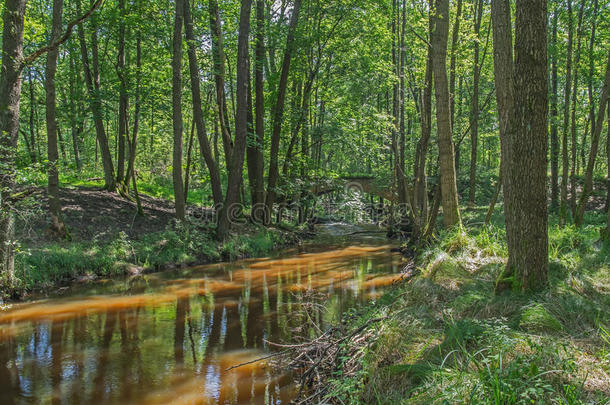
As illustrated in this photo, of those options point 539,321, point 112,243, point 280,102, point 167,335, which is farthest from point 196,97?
point 539,321

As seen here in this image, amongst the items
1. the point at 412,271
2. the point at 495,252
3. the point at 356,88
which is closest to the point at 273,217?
the point at 356,88

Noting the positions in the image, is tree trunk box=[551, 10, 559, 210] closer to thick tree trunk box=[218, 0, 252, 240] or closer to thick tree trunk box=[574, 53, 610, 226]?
thick tree trunk box=[574, 53, 610, 226]

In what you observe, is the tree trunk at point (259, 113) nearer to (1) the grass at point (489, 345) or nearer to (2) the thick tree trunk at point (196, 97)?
(2) the thick tree trunk at point (196, 97)

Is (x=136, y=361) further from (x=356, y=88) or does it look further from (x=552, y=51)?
(x=552, y=51)

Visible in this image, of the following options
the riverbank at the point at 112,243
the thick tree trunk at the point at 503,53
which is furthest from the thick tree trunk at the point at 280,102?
the thick tree trunk at the point at 503,53

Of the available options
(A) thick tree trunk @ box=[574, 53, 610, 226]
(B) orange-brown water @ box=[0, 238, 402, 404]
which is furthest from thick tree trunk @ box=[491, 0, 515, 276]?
(A) thick tree trunk @ box=[574, 53, 610, 226]

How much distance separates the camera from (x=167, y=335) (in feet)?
21.6

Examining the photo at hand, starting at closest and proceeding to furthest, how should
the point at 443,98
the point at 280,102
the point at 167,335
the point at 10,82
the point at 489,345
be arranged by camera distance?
the point at 489,345 < the point at 167,335 < the point at 10,82 < the point at 443,98 < the point at 280,102

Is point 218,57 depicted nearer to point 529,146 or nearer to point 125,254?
point 125,254

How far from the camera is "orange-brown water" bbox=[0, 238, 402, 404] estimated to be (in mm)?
4752

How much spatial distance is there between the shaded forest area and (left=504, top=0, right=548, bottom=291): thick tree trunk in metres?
0.02

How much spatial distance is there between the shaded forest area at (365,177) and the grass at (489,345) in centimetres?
2

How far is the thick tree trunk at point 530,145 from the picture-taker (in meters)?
4.39

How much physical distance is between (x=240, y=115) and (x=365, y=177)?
14.7 m
